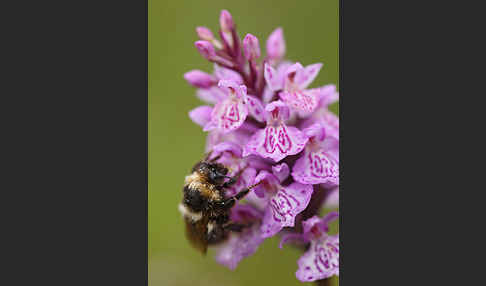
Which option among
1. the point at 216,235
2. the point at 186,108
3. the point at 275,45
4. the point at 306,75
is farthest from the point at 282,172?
the point at 186,108

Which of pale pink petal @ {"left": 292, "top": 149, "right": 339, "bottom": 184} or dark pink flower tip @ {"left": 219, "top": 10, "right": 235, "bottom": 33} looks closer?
pale pink petal @ {"left": 292, "top": 149, "right": 339, "bottom": 184}

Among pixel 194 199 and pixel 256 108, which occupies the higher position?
pixel 256 108

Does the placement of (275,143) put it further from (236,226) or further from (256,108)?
(236,226)

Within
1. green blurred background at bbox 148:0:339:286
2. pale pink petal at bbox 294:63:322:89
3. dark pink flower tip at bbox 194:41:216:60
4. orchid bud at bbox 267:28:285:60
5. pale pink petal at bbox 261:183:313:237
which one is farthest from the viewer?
green blurred background at bbox 148:0:339:286

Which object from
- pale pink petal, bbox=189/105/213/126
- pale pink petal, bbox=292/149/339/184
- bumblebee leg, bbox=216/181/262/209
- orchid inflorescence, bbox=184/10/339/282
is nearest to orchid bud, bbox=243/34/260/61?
orchid inflorescence, bbox=184/10/339/282

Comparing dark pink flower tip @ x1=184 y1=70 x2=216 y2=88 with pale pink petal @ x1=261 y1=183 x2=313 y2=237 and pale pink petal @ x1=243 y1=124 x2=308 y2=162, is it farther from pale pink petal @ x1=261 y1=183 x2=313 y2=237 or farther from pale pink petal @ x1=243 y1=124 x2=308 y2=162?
pale pink petal @ x1=261 y1=183 x2=313 y2=237
